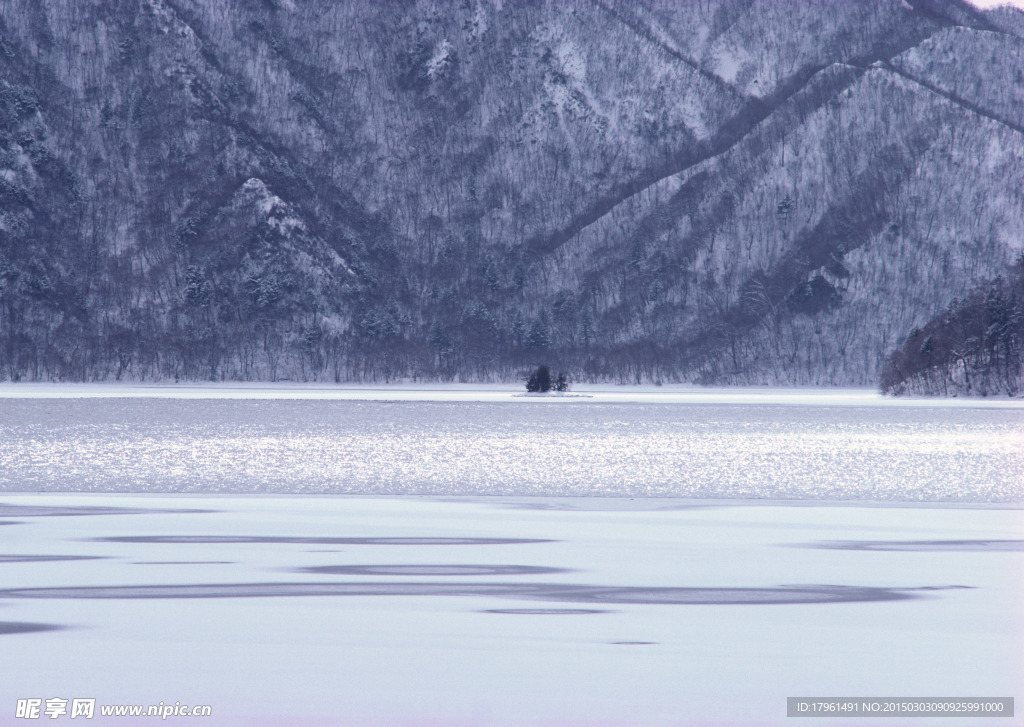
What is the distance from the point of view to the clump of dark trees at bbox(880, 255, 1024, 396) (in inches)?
4749

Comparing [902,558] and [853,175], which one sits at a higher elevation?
[853,175]

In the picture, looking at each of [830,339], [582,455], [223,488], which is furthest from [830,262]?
[223,488]

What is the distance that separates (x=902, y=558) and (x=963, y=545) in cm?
169

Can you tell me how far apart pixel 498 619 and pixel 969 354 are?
383 ft

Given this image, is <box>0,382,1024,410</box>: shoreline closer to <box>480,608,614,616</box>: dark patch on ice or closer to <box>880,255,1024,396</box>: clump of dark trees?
<box>880,255,1024,396</box>: clump of dark trees

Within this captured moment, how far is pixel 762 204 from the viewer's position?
196250 millimetres

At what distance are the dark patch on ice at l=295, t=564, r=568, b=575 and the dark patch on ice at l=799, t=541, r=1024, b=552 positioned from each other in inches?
170

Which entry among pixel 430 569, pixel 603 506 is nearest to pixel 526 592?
pixel 430 569

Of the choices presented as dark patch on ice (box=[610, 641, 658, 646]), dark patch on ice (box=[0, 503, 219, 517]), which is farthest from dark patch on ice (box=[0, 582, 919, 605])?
dark patch on ice (box=[0, 503, 219, 517])

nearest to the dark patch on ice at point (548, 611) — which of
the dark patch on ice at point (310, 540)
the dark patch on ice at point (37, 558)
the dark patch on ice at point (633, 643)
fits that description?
the dark patch on ice at point (633, 643)

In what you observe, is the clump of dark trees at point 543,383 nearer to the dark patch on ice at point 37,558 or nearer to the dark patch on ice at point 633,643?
the dark patch on ice at point 37,558

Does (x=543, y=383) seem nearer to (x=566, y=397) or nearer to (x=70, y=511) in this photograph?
(x=566, y=397)

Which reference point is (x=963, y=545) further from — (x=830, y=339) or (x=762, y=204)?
(x=762, y=204)

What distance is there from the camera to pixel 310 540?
1831 cm
